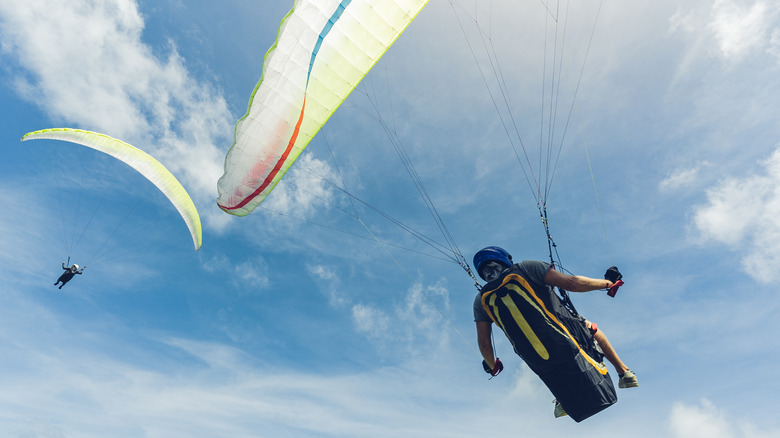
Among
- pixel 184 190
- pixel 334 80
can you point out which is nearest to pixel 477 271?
pixel 334 80

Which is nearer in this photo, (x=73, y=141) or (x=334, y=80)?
(x=334, y=80)

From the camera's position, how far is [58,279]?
64.0 ft

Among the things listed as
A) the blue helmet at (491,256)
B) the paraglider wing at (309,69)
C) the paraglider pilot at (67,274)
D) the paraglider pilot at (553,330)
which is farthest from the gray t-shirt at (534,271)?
the paraglider pilot at (67,274)

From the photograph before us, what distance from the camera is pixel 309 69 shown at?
297 inches

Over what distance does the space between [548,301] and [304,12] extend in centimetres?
633

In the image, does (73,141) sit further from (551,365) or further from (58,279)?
(551,365)

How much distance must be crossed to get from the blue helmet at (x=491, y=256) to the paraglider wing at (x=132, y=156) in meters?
17.2

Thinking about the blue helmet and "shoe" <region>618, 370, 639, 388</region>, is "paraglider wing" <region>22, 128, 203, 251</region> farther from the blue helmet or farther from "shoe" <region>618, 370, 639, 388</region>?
"shoe" <region>618, 370, 639, 388</region>

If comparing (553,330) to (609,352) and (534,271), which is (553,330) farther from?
(609,352)

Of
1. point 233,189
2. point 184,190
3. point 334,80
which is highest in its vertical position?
point 184,190

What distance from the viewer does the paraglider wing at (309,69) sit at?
23.9 ft

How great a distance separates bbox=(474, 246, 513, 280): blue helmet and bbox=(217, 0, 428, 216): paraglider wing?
12.9 feet

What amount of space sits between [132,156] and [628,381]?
20.0m

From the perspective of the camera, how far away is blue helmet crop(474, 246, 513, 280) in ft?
19.5
